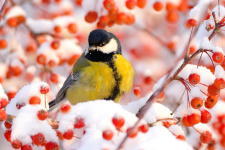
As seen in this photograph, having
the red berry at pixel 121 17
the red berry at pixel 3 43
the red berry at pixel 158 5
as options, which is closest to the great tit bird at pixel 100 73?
the red berry at pixel 121 17

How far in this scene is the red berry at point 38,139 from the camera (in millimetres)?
1454

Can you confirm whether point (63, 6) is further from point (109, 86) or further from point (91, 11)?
point (109, 86)

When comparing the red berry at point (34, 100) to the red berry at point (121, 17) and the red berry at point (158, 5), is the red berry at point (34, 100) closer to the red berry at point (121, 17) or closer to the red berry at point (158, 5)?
the red berry at point (121, 17)

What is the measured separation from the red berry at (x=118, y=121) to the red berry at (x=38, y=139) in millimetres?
464

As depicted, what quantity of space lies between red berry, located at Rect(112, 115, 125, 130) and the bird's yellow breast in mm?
1241

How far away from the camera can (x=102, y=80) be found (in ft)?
7.85

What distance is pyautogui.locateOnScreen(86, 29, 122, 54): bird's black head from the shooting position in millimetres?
2448

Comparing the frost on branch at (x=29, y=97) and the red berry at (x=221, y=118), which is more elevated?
the frost on branch at (x=29, y=97)

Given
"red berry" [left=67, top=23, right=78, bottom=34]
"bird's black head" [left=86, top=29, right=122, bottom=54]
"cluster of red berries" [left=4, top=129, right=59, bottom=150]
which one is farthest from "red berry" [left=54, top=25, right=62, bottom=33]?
"cluster of red berries" [left=4, top=129, right=59, bottom=150]

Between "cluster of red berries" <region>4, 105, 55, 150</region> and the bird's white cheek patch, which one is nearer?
"cluster of red berries" <region>4, 105, 55, 150</region>

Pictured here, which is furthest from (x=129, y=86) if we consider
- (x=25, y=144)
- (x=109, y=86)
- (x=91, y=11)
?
(x=25, y=144)

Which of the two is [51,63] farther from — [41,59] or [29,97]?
[29,97]

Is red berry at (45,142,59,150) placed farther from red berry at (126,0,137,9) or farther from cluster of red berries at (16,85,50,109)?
red berry at (126,0,137,9)

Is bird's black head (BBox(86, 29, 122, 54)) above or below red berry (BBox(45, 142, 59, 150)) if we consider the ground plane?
above
